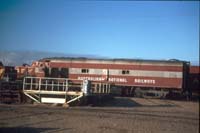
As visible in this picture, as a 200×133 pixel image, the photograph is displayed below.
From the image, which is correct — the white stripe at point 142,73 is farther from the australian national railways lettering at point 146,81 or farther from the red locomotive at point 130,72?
the australian national railways lettering at point 146,81

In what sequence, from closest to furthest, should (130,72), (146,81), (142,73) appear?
(146,81) → (142,73) → (130,72)

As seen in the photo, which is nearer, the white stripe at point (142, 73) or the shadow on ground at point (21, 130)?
the shadow on ground at point (21, 130)

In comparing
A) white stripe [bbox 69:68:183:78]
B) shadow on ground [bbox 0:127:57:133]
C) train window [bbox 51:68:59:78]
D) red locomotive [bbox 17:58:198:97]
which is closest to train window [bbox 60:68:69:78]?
red locomotive [bbox 17:58:198:97]

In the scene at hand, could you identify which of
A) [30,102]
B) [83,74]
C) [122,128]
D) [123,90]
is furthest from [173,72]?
[122,128]

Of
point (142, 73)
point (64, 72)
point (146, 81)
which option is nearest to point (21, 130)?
point (146, 81)

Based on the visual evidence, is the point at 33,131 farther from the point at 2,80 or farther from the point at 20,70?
the point at 20,70

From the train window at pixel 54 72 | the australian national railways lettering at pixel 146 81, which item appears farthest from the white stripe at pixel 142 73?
the train window at pixel 54 72

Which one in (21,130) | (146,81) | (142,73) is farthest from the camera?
(142,73)

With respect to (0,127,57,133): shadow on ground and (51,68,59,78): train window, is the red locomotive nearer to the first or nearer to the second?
(51,68,59,78): train window

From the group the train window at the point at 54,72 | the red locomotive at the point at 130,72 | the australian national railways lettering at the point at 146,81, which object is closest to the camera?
the red locomotive at the point at 130,72

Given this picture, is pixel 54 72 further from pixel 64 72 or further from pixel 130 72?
pixel 130 72

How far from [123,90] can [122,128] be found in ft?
78.1

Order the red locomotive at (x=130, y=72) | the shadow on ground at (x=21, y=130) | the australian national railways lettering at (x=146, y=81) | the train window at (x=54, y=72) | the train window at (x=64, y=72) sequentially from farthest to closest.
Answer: the train window at (x=64, y=72)
the train window at (x=54, y=72)
the australian national railways lettering at (x=146, y=81)
the red locomotive at (x=130, y=72)
the shadow on ground at (x=21, y=130)

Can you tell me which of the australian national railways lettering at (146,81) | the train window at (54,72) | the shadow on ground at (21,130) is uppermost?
the train window at (54,72)
